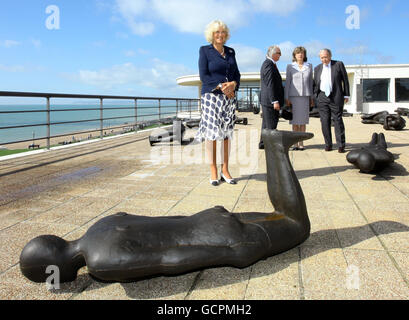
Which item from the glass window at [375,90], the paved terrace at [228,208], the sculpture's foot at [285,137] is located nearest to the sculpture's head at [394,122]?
the paved terrace at [228,208]

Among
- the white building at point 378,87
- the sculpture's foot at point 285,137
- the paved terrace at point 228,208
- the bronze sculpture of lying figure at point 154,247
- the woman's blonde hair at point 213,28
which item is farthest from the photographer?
the white building at point 378,87

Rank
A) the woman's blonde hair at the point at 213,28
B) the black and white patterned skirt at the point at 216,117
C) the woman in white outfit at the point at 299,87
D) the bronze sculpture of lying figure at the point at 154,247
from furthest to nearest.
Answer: the woman in white outfit at the point at 299,87, the black and white patterned skirt at the point at 216,117, the woman's blonde hair at the point at 213,28, the bronze sculpture of lying figure at the point at 154,247

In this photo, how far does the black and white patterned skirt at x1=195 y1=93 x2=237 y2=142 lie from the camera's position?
3.83 m

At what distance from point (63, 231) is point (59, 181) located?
185cm

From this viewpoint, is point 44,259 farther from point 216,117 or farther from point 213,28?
point 213,28

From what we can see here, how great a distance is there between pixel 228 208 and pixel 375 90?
1160 inches

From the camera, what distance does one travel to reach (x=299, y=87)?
620 cm

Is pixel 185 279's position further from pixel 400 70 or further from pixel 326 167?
pixel 400 70

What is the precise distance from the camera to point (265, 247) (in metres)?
1.75

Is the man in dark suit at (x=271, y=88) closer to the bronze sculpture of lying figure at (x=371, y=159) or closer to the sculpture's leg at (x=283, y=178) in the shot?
the bronze sculpture of lying figure at (x=371, y=159)

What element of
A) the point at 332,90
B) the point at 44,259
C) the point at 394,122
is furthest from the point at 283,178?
the point at 394,122

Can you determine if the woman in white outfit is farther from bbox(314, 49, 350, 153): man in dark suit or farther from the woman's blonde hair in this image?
the woman's blonde hair

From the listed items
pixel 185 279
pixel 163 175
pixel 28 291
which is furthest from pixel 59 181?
pixel 185 279

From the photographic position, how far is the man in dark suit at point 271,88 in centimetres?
557
